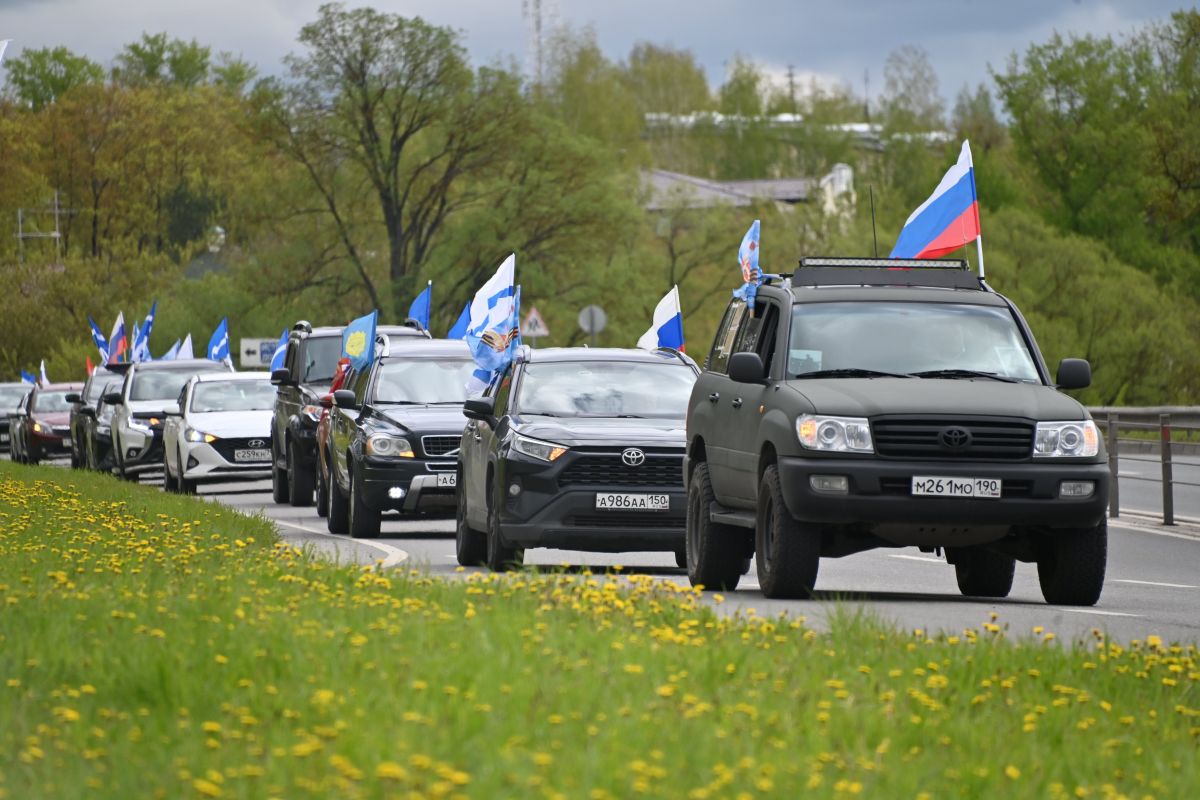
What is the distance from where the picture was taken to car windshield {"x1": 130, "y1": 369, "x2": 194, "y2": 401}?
3647 cm

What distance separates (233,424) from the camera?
31.9m

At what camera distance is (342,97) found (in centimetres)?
6594

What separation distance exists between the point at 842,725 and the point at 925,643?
8.00 ft

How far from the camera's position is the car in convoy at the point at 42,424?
4950cm

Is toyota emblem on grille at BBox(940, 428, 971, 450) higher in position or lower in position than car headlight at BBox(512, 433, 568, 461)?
higher

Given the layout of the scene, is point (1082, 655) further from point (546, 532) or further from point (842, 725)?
point (546, 532)

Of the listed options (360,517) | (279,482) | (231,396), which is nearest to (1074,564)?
(360,517)

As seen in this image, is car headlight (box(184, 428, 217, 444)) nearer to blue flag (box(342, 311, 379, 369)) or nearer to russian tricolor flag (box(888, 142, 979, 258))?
blue flag (box(342, 311, 379, 369))

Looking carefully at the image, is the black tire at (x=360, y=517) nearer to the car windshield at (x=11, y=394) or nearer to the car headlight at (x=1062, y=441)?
the car headlight at (x=1062, y=441)

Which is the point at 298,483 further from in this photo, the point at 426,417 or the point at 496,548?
the point at 496,548

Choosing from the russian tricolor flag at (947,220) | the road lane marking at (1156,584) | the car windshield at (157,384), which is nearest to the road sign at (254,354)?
the car windshield at (157,384)

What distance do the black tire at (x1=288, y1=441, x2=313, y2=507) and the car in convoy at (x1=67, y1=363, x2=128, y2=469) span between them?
32.6ft

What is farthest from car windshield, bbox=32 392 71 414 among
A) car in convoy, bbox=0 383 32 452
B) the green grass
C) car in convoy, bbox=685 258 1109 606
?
the green grass

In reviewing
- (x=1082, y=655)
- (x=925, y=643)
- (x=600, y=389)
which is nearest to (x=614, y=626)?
(x=925, y=643)
